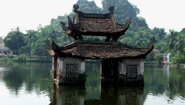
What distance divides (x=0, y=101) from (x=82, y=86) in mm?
8106

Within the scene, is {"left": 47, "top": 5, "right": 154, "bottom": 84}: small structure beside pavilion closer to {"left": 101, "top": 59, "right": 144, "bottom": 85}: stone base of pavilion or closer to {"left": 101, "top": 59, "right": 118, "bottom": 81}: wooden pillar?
{"left": 101, "top": 59, "right": 144, "bottom": 85}: stone base of pavilion

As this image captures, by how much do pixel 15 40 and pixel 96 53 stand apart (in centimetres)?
7509

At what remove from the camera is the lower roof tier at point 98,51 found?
840 inches

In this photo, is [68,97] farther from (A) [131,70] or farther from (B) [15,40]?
(B) [15,40]

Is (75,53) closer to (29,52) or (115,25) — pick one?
(115,25)

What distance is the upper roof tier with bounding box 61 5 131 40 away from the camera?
23375mm

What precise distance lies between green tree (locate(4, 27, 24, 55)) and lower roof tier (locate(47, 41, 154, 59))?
72779 millimetres

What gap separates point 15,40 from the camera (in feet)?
299

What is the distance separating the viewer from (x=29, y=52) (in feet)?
293

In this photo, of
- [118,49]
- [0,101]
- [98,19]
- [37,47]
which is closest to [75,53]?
[118,49]

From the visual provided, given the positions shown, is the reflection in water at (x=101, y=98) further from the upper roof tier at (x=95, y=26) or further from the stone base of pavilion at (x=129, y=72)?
the upper roof tier at (x=95, y=26)

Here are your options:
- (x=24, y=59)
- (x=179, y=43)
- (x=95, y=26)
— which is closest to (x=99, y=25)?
(x=95, y=26)

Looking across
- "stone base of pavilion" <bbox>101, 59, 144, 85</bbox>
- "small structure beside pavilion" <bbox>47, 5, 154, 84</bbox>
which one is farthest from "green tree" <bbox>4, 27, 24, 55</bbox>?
"stone base of pavilion" <bbox>101, 59, 144, 85</bbox>

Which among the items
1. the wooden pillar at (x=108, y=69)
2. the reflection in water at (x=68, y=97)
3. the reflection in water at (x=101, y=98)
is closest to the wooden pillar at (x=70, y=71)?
the reflection in water at (x=68, y=97)
